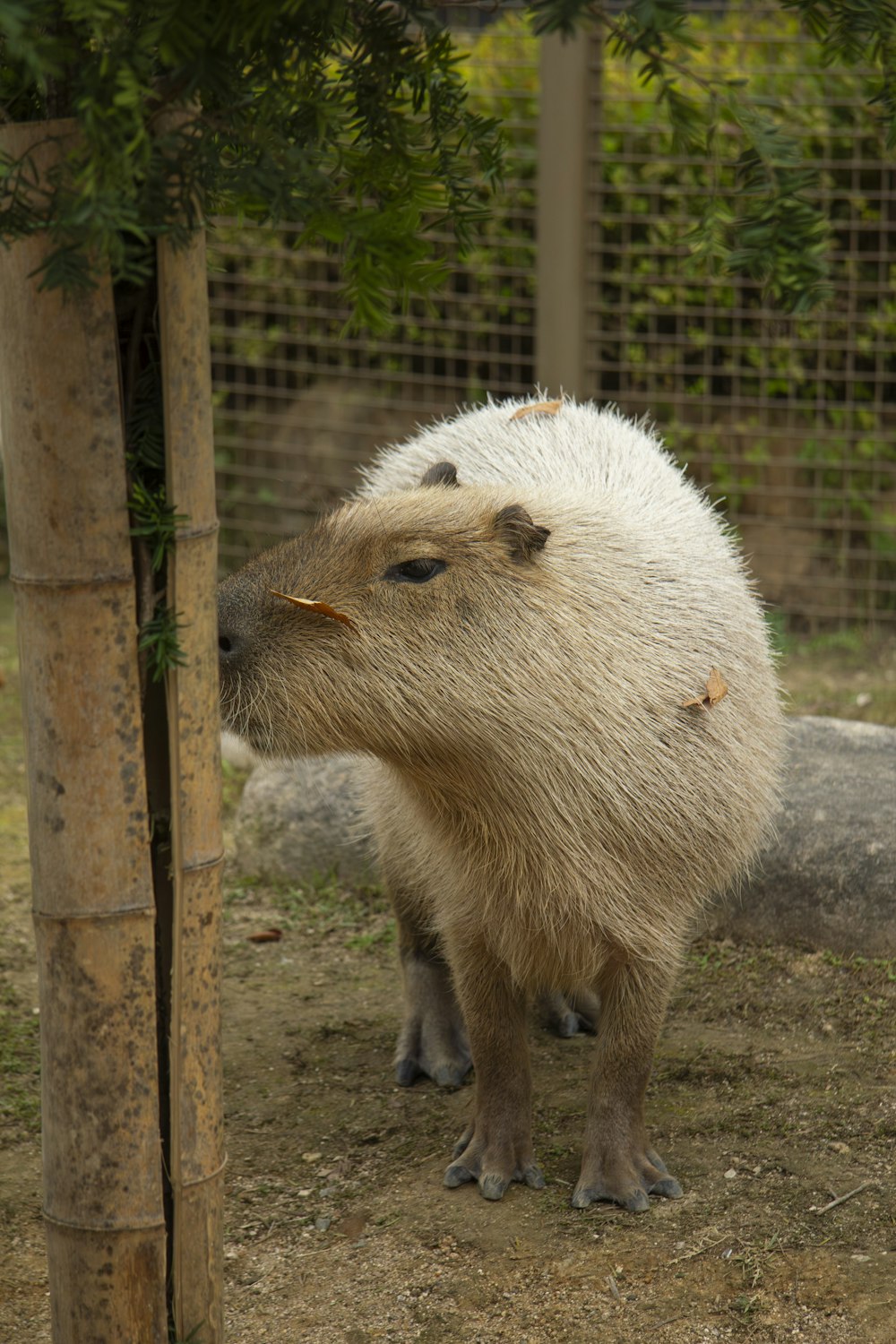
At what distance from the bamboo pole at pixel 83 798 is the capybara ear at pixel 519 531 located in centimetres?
87

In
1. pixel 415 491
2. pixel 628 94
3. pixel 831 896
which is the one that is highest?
pixel 628 94

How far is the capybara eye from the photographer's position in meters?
2.54

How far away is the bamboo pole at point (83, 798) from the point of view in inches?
70.5

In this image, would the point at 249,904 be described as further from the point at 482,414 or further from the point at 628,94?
the point at 628,94

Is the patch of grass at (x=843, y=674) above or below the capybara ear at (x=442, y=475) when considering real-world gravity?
below

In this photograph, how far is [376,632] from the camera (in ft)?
8.16

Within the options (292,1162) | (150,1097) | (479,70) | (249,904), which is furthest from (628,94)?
(150,1097)

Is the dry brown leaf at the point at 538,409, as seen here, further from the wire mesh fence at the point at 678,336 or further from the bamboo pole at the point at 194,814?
the wire mesh fence at the point at 678,336

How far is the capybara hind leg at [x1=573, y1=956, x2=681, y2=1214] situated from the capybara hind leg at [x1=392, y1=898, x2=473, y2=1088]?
0.62m

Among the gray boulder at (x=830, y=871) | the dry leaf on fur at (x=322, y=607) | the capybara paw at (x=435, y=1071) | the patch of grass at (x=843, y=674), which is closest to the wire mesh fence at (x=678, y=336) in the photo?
the patch of grass at (x=843, y=674)

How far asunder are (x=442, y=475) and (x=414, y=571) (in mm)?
442

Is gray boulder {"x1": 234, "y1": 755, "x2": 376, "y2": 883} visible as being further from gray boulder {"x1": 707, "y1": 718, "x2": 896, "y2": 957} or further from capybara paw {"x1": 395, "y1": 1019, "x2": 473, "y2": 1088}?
gray boulder {"x1": 707, "y1": 718, "x2": 896, "y2": 957}

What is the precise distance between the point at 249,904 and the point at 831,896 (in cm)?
171

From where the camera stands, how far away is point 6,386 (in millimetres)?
1837
